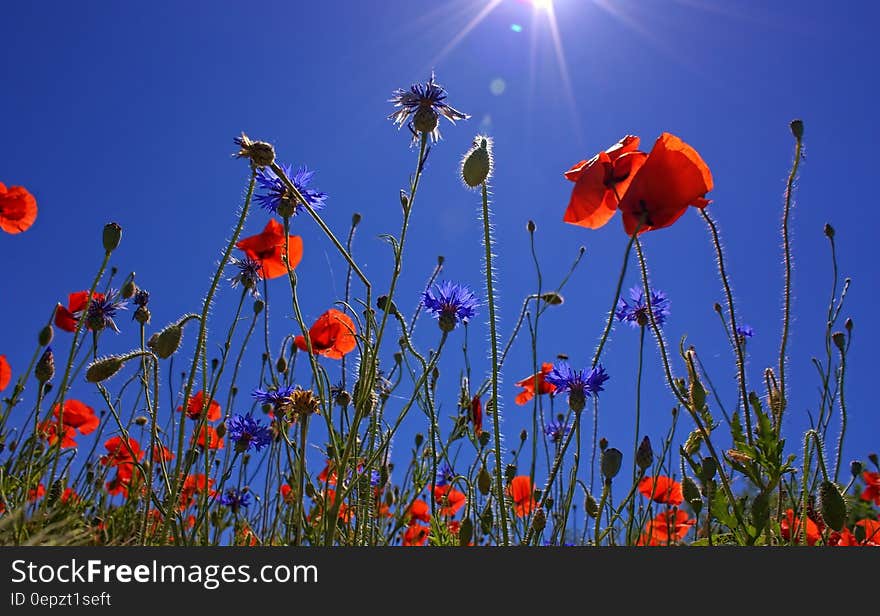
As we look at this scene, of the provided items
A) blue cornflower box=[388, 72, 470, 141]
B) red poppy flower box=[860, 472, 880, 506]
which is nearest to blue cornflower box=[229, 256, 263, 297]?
blue cornflower box=[388, 72, 470, 141]

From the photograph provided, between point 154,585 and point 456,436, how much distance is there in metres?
1.57

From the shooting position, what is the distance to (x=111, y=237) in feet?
6.48

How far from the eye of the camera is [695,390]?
178cm

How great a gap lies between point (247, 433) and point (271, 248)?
2.71ft

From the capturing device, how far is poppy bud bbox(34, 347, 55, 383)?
2.39 metres

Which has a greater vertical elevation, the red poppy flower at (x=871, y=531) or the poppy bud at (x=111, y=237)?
the poppy bud at (x=111, y=237)

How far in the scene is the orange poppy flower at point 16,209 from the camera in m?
3.47

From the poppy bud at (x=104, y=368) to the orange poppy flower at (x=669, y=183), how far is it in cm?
139

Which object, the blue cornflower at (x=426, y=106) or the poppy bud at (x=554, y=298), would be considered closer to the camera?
the blue cornflower at (x=426, y=106)

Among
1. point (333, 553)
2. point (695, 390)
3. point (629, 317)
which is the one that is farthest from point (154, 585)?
point (629, 317)

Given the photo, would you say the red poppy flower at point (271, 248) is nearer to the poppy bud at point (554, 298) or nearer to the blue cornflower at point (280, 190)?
the blue cornflower at point (280, 190)

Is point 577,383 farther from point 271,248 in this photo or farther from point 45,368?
point 45,368

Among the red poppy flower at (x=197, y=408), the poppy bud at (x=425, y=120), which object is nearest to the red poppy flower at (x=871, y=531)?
the poppy bud at (x=425, y=120)

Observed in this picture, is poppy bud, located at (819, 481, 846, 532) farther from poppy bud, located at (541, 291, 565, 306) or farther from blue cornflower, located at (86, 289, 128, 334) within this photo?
blue cornflower, located at (86, 289, 128, 334)
